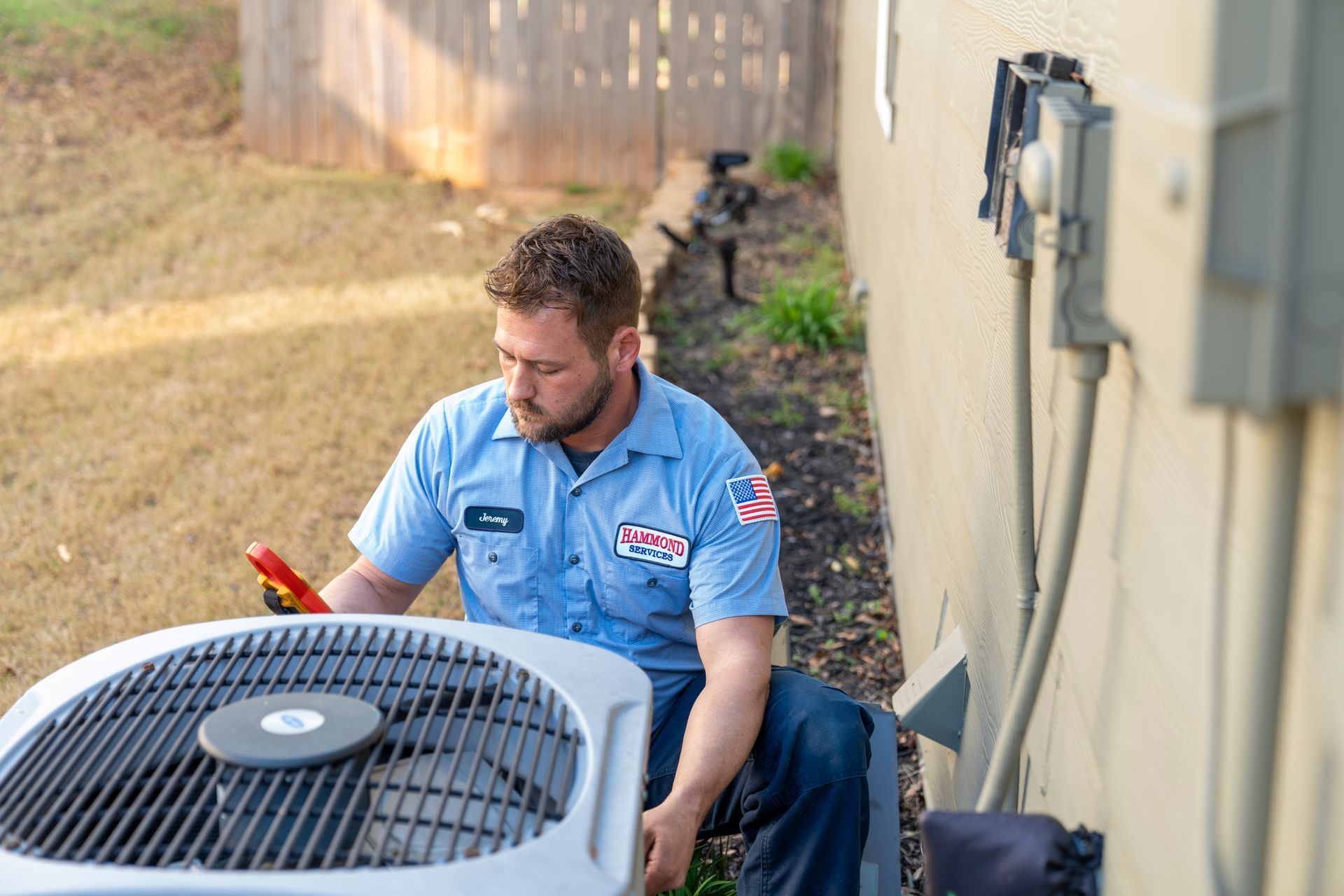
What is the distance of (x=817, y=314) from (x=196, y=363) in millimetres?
2661

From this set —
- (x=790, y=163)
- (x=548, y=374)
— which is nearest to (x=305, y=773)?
(x=548, y=374)

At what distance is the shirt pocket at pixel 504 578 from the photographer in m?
2.17

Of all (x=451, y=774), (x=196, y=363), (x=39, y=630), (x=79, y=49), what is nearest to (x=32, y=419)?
(x=196, y=363)

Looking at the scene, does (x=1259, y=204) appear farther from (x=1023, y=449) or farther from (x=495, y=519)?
(x=495, y=519)

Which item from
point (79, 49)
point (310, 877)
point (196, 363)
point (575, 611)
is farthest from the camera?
point (79, 49)

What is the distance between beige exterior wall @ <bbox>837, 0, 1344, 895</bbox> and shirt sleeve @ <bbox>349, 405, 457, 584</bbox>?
939 mm

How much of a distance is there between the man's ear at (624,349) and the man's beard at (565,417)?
4cm

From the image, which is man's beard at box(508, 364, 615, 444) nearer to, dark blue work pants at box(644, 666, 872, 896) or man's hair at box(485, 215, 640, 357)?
man's hair at box(485, 215, 640, 357)

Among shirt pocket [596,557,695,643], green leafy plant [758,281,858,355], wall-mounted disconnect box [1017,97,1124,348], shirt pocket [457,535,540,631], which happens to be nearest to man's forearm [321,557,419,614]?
shirt pocket [457,535,540,631]

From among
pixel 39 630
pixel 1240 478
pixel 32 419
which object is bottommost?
pixel 39 630

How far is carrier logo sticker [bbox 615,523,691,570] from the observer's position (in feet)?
6.89

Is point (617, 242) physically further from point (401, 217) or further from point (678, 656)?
point (401, 217)

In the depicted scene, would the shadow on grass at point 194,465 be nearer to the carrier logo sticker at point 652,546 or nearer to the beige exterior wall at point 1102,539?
the carrier logo sticker at point 652,546

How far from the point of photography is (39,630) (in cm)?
334
